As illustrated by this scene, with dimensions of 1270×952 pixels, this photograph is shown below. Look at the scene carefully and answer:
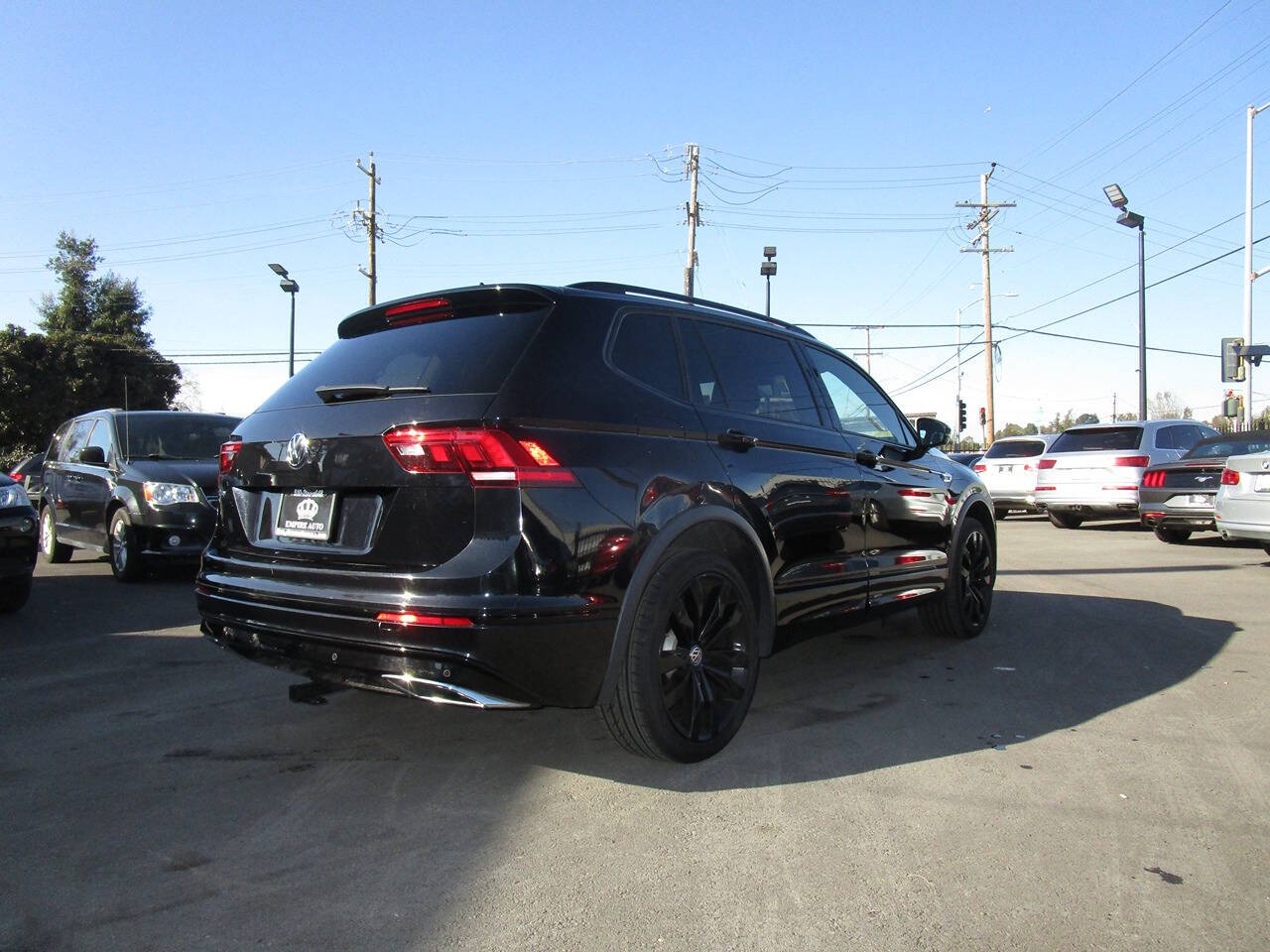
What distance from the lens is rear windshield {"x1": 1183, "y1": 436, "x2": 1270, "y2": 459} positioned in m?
11.3

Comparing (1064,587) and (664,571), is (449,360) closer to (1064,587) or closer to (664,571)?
(664,571)

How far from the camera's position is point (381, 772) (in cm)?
353

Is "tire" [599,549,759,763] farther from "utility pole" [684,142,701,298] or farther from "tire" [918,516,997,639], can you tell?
"utility pole" [684,142,701,298]

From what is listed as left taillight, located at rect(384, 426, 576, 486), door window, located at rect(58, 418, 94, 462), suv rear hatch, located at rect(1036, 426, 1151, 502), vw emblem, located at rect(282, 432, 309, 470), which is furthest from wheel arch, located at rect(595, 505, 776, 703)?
suv rear hatch, located at rect(1036, 426, 1151, 502)

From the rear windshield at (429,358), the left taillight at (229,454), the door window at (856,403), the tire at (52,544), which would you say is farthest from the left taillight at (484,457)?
the tire at (52,544)

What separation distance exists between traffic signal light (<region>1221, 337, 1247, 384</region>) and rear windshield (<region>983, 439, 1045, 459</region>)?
960 cm

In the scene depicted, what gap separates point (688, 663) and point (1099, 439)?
13202 mm

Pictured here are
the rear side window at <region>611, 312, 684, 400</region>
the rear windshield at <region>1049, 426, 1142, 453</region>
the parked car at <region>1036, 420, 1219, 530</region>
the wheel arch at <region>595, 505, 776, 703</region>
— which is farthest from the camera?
the rear windshield at <region>1049, 426, 1142, 453</region>

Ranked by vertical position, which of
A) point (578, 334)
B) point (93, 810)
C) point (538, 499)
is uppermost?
point (578, 334)

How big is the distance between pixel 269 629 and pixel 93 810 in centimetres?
82

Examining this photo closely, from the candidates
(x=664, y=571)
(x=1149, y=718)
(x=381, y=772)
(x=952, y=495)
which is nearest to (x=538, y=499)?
(x=664, y=571)

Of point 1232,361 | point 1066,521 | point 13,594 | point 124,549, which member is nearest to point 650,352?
point 13,594

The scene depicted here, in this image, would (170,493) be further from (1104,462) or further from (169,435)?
(1104,462)

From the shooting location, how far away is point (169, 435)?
923 centimetres
